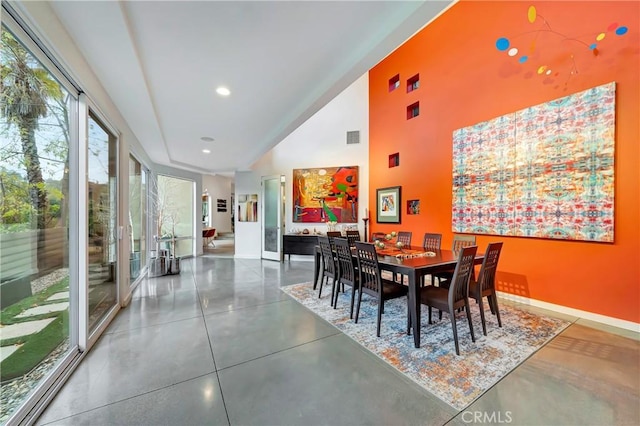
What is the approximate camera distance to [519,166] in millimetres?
3490

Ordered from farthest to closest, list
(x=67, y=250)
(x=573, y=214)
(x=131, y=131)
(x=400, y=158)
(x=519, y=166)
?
(x=400, y=158) < (x=131, y=131) < (x=519, y=166) < (x=573, y=214) < (x=67, y=250)

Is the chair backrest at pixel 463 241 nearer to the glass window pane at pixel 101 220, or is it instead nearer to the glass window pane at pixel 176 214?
the glass window pane at pixel 101 220

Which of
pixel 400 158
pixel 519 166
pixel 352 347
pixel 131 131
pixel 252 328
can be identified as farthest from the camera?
pixel 400 158

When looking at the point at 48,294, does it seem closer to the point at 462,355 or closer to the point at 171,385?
the point at 171,385

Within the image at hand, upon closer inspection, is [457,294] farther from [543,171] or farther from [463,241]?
[543,171]

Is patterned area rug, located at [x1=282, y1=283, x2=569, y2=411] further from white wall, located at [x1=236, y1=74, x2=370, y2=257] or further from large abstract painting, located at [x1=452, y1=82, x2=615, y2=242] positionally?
white wall, located at [x1=236, y1=74, x2=370, y2=257]

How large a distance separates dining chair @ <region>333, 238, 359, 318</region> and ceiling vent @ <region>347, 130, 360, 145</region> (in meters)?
4.06

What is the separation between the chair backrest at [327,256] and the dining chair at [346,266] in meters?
0.17

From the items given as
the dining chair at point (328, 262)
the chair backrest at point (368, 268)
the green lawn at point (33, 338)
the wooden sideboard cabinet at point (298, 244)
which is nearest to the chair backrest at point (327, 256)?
the dining chair at point (328, 262)

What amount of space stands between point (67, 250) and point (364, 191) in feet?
18.2

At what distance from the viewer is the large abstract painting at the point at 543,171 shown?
2828 millimetres

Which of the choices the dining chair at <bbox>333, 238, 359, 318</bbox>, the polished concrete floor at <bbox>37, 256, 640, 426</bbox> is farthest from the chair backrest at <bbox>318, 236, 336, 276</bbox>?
the polished concrete floor at <bbox>37, 256, 640, 426</bbox>

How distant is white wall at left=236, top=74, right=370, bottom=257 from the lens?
6512mm

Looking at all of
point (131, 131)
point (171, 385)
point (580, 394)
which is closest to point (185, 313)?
point (171, 385)
